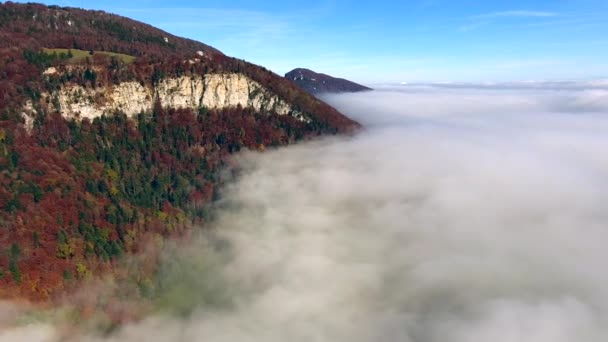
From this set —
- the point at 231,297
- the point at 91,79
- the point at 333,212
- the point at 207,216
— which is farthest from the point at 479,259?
the point at 91,79

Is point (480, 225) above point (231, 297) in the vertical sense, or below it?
above

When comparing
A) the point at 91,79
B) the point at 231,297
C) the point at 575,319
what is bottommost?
the point at 231,297

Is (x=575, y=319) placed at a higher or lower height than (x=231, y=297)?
higher

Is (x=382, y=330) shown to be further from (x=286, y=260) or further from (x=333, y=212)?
(x=333, y=212)

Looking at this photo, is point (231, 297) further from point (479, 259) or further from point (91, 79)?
point (91, 79)

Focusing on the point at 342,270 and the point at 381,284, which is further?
the point at 342,270

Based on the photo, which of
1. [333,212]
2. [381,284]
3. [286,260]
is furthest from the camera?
[333,212]

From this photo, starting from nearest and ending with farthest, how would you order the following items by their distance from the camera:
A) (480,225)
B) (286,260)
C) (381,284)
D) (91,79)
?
(381,284)
(286,260)
(480,225)
(91,79)

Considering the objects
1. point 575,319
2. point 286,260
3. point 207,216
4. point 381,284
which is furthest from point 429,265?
point 207,216

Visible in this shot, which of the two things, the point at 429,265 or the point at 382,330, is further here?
the point at 429,265
